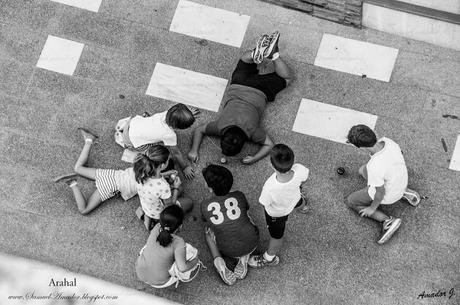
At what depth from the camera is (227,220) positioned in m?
4.74

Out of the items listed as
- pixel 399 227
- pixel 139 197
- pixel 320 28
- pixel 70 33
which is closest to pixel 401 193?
pixel 399 227

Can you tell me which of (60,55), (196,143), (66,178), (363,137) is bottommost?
(66,178)

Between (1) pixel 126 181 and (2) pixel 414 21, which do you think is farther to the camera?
(2) pixel 414 21

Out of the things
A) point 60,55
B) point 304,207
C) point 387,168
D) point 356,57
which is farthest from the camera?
point 60,55

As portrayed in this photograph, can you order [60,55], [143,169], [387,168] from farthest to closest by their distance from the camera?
[60,55] → [143,169] → [387,168]

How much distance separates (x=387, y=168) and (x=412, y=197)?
589 millimetres

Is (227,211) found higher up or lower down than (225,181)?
lower down

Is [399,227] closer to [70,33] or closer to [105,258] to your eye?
[105,258]

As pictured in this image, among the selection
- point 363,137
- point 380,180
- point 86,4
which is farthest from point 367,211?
point 86,4

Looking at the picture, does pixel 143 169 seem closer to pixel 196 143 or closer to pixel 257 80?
pixel 196 143

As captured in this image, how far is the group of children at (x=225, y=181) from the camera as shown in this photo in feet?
15.0

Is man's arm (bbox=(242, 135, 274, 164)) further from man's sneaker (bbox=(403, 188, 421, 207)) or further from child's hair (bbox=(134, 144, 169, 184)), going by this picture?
man's sneaker (bbox=(403, 188, 421, 207))

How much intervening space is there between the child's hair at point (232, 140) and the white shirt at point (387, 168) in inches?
36.3

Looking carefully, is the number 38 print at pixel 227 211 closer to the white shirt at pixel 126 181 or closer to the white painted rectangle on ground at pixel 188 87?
the white shirt at pixel 126 181
